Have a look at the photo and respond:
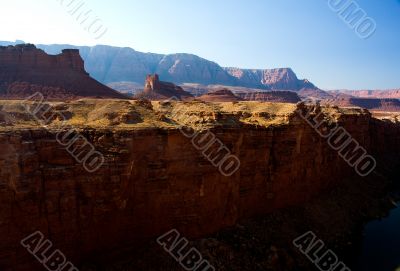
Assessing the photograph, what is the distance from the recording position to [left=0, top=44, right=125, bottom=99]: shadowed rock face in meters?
59.9

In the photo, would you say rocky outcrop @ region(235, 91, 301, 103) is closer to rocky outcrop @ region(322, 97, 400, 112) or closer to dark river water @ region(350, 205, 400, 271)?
rocky outcrop @ region(322, 97, 400, 112)

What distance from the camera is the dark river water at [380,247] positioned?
27453 millimetres

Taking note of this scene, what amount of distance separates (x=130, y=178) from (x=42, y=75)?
50673 millimetres

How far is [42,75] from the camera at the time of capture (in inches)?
2532

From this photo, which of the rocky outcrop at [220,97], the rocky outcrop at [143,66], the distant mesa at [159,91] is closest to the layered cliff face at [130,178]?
the distant mesa at [159,91]

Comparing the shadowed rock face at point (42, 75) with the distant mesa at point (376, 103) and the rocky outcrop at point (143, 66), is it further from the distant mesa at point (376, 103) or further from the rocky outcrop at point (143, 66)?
the distant mesa at point (376, 103)

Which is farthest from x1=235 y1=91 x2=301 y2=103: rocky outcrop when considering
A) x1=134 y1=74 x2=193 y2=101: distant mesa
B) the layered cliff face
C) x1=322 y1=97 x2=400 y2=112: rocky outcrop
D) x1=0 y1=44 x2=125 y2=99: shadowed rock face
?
the layered cliff face

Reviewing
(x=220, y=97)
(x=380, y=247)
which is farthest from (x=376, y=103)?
(x=380, y=247)

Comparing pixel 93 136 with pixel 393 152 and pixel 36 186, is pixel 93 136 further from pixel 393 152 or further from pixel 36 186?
pixel 393 152

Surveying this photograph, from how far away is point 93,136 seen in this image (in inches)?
803

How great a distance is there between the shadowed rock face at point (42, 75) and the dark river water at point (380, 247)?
46.9 meters

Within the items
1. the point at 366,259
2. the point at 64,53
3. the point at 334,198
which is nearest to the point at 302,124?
the point at 334,198

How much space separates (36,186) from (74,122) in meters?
5.57

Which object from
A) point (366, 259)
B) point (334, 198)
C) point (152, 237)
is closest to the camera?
point (152, 237)
